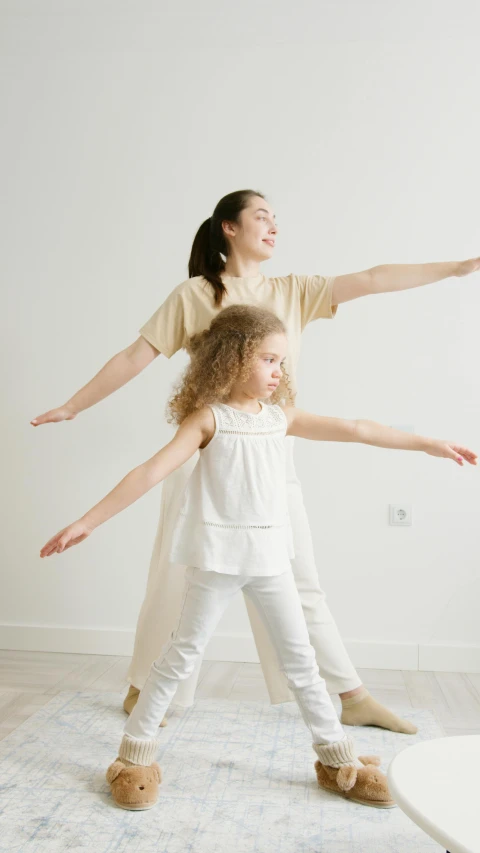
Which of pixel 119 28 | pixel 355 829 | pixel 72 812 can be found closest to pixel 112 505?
pixel 72 812

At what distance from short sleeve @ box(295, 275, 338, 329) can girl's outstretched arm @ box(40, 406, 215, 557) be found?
508mm

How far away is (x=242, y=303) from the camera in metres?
1.94

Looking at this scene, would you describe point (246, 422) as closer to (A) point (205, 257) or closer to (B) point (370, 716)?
(A) point (205, 257)

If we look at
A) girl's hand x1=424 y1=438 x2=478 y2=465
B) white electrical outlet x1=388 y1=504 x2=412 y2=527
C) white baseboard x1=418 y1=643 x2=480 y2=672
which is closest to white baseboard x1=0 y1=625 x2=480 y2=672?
white baseboard x1=418 y1=643 x2=480 y2=672

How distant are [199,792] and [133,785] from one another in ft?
0.51

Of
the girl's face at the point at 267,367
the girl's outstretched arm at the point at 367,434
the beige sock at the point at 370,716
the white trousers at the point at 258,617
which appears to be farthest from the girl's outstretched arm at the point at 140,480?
the beige sock at the point at 370,716

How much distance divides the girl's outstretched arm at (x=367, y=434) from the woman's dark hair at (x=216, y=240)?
424 mm

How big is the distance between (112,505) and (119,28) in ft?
6.43

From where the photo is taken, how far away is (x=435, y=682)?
2.50 metres

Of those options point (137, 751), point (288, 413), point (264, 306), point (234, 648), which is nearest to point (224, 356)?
point (288, 413)

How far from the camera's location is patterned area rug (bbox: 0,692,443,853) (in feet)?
4.70

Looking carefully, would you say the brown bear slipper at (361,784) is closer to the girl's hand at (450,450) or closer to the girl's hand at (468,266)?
the girl's hand at (450,450)

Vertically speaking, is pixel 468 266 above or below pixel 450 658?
above

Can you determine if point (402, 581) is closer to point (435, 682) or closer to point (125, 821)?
point (435, 682)
